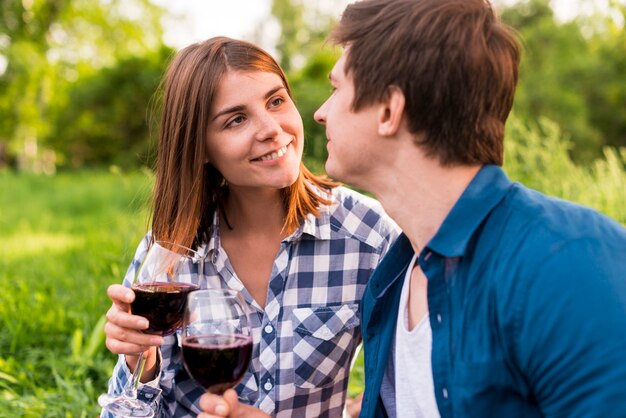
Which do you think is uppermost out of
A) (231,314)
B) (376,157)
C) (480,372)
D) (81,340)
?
(376,157)

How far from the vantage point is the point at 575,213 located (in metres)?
1.72

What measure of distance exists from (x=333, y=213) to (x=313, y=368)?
25.5 inches

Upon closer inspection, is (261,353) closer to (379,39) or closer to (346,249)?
(346,249)

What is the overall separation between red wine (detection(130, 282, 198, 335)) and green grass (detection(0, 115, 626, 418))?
4.54 ft

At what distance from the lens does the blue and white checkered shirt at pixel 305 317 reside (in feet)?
8.95

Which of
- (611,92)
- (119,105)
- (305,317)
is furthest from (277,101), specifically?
(611,92)

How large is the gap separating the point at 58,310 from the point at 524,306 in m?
3.95

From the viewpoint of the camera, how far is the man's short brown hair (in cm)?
181

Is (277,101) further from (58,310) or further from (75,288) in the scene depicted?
(75,288)

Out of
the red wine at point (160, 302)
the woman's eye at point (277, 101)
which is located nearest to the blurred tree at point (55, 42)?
Result: the woman's eye at point (277, 101)

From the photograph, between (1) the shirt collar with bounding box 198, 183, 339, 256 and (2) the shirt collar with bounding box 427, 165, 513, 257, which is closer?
(2) the shirt collar with bounding box 427, 165, 513, 257

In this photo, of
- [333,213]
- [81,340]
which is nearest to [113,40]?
[81,340]

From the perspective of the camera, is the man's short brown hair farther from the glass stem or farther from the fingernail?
the glass stem

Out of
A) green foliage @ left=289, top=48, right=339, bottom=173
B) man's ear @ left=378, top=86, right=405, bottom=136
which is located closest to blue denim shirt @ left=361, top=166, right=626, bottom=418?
man's ear @ left=378, top=86, right=405, bottom=136
